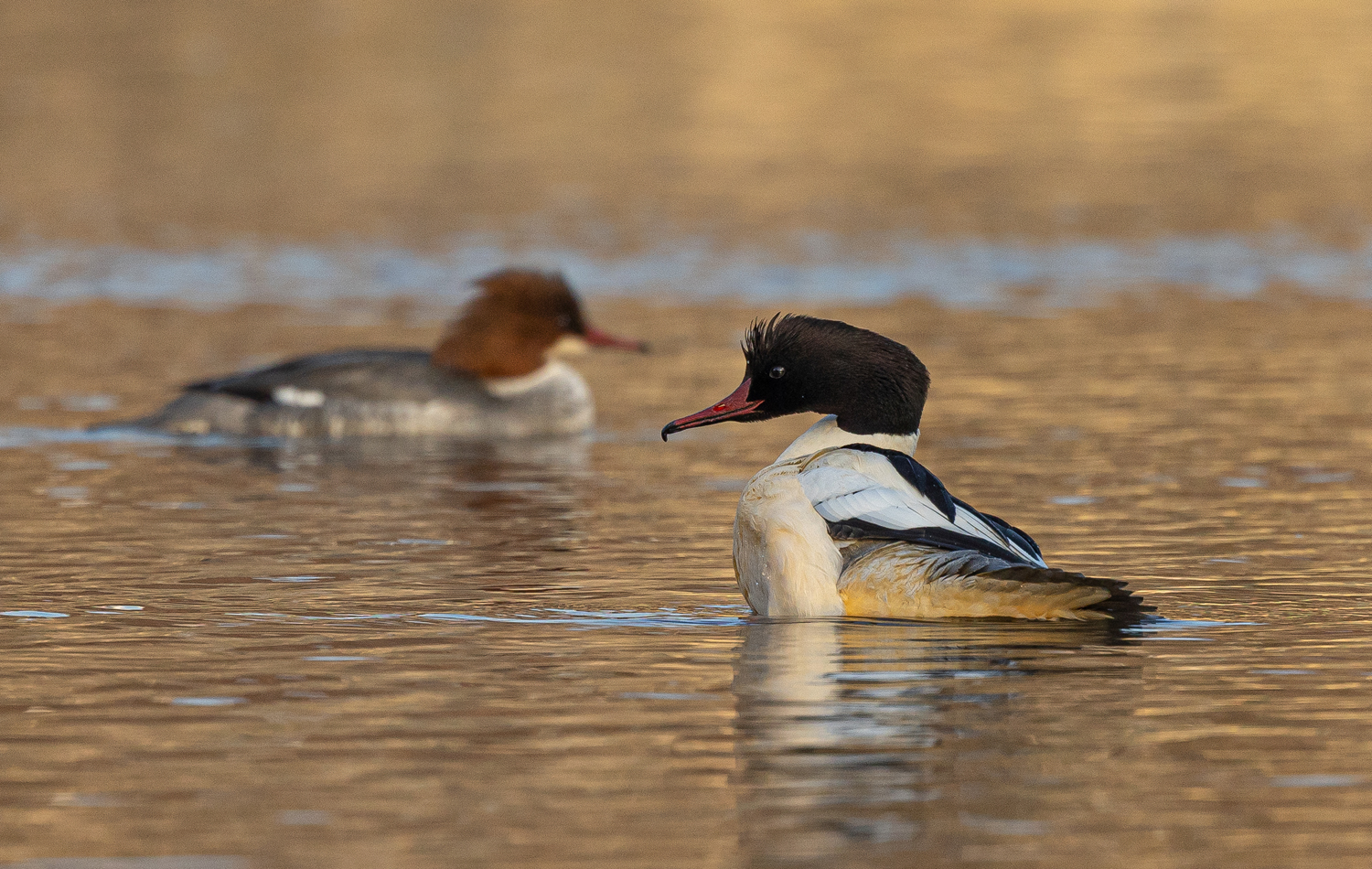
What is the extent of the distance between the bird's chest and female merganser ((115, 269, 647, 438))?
7.34 meters

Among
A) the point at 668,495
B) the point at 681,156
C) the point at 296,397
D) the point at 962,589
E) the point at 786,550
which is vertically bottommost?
the point at 962,589

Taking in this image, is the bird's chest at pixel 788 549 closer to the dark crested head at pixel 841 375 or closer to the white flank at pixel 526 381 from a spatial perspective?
the dark crested head at pixel 841 375

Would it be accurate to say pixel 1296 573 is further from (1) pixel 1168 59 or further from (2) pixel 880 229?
(1) pixel 1168 59

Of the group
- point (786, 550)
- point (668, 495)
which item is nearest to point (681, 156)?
point (668, 495)

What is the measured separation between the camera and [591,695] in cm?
777

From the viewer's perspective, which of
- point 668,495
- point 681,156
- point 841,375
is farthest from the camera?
point 681,156

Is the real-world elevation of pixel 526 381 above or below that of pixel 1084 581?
above

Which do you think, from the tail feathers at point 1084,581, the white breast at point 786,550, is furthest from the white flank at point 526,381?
the tail feathers at point 1084,581

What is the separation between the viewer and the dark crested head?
9.10 meters

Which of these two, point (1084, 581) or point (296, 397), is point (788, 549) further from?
point (296, 397)

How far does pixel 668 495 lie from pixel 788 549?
14.3 feet

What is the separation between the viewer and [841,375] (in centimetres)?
911

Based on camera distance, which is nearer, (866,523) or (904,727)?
(904,727)

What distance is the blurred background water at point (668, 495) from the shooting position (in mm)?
6465
